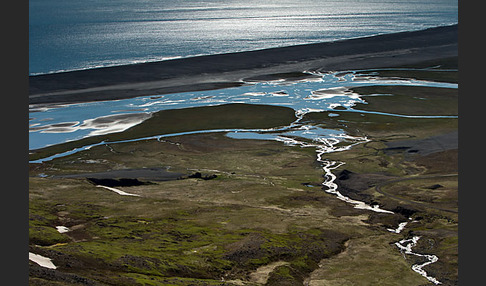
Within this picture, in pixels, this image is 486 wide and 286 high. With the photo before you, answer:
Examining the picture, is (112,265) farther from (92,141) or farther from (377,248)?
(92,141)

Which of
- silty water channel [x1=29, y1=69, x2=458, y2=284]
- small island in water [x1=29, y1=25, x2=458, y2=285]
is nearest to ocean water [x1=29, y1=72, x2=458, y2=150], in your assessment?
silty water channel [x1=29, y1=69, x2=458, y2=284]

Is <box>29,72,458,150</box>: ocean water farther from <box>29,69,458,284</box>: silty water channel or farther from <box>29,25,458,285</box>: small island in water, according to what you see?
<box>29,25,458,285</box>: small island in water

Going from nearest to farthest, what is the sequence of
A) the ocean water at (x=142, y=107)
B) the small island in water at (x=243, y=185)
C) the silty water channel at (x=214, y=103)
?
the small island in water at (x=243, y=185)
the silty water channel at (x=214, y=103)
the ocean water at (x=142, y=107)

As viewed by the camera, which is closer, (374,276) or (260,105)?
(374,276)

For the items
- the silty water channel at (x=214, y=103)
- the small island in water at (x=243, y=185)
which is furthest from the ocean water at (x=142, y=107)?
the small island in water at (x=243, y=185)

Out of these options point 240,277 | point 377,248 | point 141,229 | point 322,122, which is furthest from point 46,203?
point 322,122

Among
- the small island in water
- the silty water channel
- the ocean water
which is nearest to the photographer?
the small island in water

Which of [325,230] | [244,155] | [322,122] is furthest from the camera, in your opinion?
[322,122]

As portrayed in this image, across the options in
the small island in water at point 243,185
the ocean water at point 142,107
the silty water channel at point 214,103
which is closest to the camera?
the small island in water at point 243,185

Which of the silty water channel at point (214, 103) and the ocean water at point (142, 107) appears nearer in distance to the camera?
the silty water channel at point (214, 103)

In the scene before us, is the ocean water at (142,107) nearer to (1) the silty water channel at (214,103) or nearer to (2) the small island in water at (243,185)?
(1) the silty water channel at (214,103)

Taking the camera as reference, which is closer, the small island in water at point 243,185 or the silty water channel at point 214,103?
the small island in water at point 243,185
